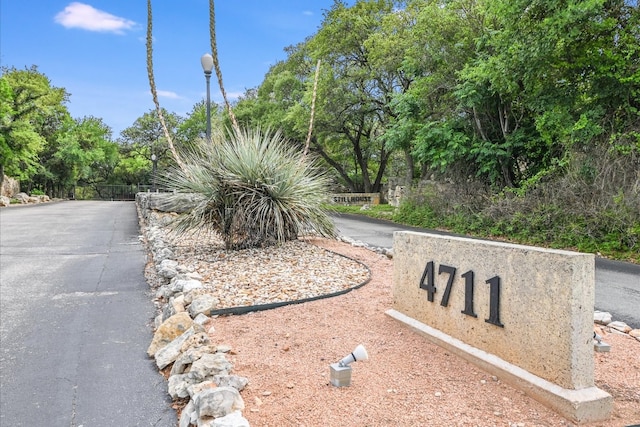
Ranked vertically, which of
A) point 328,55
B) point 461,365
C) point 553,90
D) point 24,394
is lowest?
point 24,394

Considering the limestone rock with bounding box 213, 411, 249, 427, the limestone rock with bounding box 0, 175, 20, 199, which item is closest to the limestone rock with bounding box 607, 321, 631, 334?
the limestone rock with bounding box 213, 411, 249, 427

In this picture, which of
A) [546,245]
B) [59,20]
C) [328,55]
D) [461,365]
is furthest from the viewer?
[328,55]

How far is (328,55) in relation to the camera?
760 inches

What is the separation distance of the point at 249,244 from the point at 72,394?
3.87 metres

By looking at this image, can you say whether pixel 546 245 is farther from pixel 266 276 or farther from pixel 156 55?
pixel 156 55

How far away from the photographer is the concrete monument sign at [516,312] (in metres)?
2.23

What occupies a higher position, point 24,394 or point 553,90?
point 553,90

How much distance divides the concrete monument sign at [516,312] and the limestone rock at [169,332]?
1.90 meters

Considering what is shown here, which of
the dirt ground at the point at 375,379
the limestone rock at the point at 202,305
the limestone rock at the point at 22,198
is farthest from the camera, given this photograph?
the limestone rock at the point at 22,198

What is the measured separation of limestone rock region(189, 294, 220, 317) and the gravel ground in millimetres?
154

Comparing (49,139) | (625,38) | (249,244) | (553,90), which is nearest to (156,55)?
(249,244)

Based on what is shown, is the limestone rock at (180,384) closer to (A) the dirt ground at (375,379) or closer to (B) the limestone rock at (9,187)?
(A) the dirt ground at (375,379)

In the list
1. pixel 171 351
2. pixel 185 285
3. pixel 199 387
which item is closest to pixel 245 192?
pixel 185 285

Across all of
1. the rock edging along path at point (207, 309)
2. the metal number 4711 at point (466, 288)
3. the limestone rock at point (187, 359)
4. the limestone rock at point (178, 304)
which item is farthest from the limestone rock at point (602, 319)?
the limestone rock at point (178, 304)
